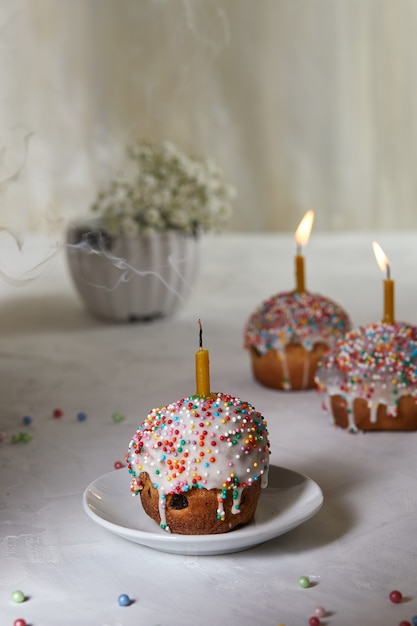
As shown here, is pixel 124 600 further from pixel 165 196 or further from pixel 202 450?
pixel 165 196

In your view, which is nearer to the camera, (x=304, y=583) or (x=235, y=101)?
(x=304, y=583)

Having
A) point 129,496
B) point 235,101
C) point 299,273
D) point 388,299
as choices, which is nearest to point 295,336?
point 299,273

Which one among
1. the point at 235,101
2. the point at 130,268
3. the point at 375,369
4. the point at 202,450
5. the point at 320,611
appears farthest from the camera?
the point at 235,101

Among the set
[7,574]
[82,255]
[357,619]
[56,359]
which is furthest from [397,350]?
[82,255]

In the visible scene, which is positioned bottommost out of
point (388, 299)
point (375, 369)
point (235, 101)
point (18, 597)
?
point (18, 597)

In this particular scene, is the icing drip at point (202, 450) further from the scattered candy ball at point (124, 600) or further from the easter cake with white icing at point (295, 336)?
the easter cake with white icing at point (295, 336)

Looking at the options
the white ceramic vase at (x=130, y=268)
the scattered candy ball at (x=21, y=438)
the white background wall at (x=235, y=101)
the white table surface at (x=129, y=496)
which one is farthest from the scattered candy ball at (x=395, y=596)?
the white background wall at (x=235, y=101)

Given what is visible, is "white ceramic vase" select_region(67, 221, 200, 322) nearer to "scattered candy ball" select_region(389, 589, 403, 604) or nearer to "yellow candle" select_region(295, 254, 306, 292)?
"yellow candle" select_region(295, 254, 306, 292)

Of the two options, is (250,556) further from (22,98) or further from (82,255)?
(22,98)

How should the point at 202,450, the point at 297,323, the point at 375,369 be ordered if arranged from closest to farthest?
the point at 202,450
the point at 375,369
the point at 297,323
